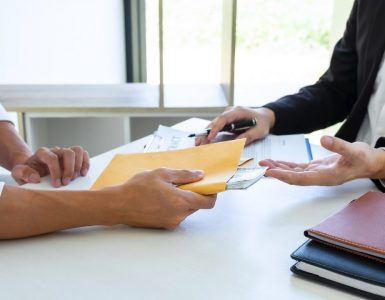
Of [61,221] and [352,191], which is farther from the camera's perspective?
[352,191]

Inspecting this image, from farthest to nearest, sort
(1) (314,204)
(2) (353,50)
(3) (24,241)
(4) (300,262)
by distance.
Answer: (2) (353,50)
(1) (314,204)
(3) (24,241)
(4) (300,262)

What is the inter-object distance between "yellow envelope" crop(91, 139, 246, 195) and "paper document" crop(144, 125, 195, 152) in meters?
0.11

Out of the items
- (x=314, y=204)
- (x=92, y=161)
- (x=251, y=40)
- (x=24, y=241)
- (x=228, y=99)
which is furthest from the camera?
(x=251, y=40)

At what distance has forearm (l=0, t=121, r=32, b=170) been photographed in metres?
1.16

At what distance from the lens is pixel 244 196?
0.93m

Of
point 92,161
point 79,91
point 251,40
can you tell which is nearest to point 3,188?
point 92,161

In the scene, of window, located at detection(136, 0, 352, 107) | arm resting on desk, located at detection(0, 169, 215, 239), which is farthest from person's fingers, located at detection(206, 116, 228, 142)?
window, located at detection(136, 0, 352, 107)

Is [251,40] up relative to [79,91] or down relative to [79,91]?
up

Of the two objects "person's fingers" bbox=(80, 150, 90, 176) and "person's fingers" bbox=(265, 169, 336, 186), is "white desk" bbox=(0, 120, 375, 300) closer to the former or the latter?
"person's fingers" bbox=(265, 169, 336, 186)

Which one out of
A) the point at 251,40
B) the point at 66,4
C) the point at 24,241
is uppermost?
the point at 66,4

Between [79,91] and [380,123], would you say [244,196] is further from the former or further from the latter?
[79,91]

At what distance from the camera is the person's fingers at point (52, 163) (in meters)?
0.97

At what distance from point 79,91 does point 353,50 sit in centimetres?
133

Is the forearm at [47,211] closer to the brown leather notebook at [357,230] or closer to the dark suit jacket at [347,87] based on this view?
the brown leather notebook at [357,230]
